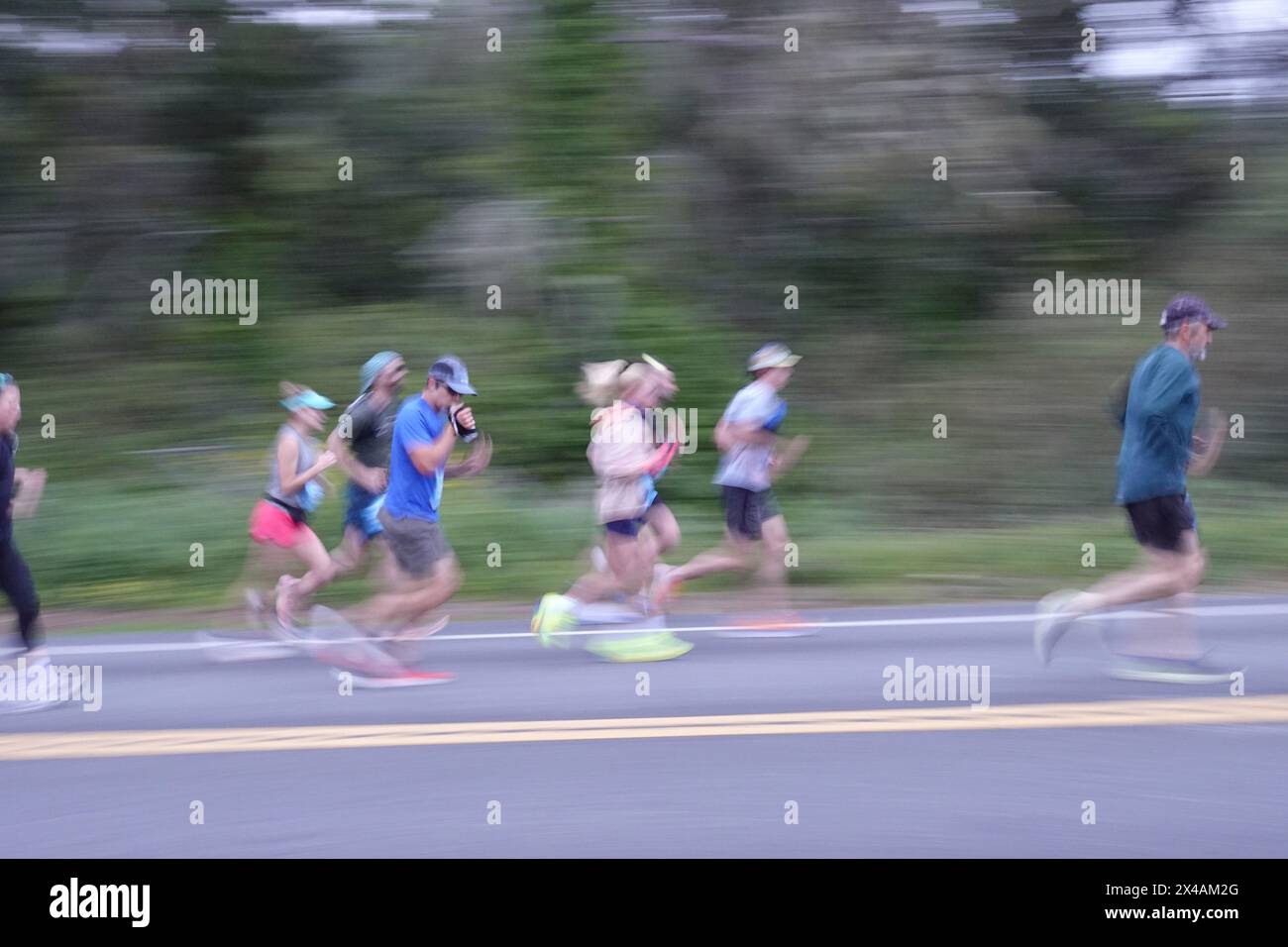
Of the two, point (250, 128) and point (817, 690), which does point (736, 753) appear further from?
point (250, 128)

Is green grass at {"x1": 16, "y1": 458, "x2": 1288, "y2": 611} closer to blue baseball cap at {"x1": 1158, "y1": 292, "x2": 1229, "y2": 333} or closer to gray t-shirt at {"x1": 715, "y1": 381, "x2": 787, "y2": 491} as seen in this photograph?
gray t-shirt at {"x1": 715, "y1": 381, "x2": 787, "y2": 491}

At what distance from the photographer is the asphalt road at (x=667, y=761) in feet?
15.9

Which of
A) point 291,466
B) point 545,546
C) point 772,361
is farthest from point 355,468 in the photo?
point 545,546

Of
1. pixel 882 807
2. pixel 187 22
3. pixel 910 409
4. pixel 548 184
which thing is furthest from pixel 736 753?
pixel 187 22

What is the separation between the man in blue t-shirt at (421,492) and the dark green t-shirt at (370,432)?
40.5 inches

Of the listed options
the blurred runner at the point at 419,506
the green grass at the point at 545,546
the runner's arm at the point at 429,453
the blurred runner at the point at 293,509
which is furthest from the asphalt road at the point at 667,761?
the green grass at the point at 545,546

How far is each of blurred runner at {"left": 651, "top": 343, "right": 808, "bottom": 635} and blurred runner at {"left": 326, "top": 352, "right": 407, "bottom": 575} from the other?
1923 mm

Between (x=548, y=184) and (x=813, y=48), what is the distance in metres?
3.32

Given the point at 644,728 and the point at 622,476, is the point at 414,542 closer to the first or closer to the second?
the point at 622,476

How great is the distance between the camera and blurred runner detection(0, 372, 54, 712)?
7.00 metres

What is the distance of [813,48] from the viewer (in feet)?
49.4

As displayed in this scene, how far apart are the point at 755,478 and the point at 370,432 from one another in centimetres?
246

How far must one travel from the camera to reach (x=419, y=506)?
737cm

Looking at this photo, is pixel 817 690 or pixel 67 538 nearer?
pixel 817 690
